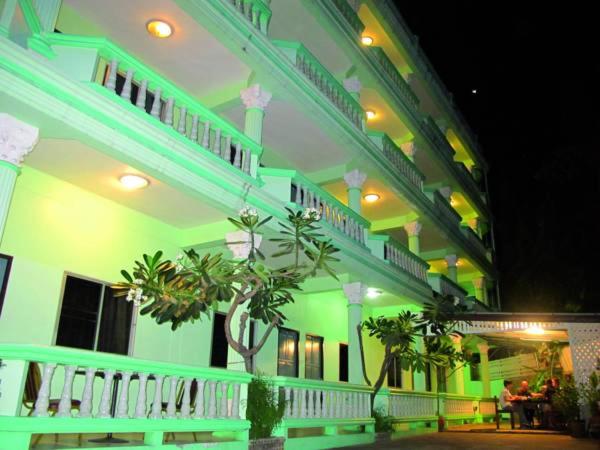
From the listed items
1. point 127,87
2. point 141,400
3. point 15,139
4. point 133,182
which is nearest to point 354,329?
point 133,182

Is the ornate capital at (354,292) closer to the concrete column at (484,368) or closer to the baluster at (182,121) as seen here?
the baluster at (182,121)

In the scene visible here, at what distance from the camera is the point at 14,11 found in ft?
20.2

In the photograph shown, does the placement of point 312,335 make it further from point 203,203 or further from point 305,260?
point 203,203

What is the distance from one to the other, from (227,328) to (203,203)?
227cm

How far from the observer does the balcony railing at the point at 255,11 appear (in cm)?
1030

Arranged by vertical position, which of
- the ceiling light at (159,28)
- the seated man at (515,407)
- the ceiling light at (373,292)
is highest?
the ceiling light at (159,28)

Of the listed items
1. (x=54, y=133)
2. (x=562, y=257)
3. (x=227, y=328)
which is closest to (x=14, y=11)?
(x=54, y=133)

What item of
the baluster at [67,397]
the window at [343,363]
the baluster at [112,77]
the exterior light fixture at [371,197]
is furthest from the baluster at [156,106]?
the window at [343,363]

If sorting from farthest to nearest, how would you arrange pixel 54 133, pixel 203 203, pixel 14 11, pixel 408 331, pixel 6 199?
pixel 408 331
pixel 203 203
pixel 54 133
pixel 14 11
pixel 6 199

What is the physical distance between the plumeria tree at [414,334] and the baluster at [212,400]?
5.50 m

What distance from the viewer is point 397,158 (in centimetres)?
1591

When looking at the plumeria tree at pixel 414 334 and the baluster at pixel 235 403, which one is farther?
the plumeria tree at pixel 414 334

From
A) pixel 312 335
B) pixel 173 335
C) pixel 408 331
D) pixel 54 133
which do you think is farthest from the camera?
pixel 312 335

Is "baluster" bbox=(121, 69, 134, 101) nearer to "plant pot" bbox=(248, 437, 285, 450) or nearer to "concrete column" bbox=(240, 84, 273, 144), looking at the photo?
"concrete column" bbox=(240, 84, 273, 144)
